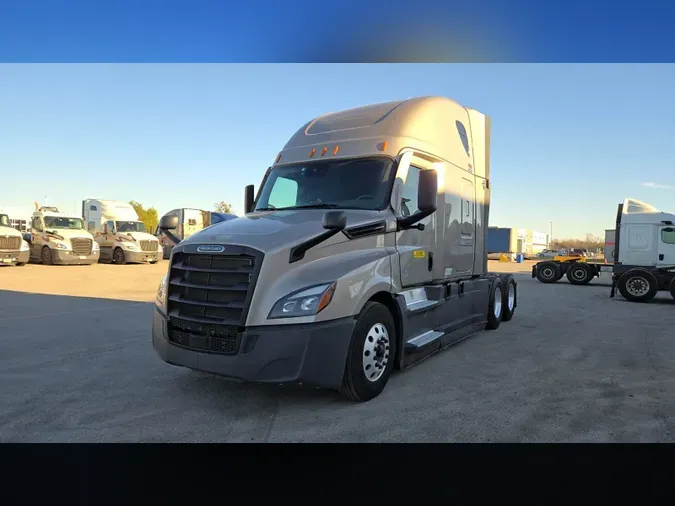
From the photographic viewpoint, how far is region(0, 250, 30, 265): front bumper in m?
21.0

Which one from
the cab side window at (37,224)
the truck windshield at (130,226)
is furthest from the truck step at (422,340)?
the truck windshield at (130,226)

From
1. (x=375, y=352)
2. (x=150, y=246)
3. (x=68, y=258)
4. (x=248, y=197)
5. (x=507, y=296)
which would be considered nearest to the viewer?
(x=375, y=352)

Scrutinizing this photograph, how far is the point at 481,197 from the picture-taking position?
27.4ft

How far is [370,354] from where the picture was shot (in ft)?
15.9

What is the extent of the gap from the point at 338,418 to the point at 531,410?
1.82 meters

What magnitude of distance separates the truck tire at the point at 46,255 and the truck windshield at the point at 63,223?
1.12 meters

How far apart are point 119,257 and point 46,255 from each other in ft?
11.6

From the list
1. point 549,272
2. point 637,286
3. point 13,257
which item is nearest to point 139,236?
point 13,257

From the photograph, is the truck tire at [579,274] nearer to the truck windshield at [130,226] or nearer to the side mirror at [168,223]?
the side mirror at [168,223]

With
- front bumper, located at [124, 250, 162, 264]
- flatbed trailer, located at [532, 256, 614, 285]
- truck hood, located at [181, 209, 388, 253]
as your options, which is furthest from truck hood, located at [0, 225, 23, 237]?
flatbed trailer, located at [532, 256, 614, 285]

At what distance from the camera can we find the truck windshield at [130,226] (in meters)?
26.7

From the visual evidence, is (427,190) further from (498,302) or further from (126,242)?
(126,242)
